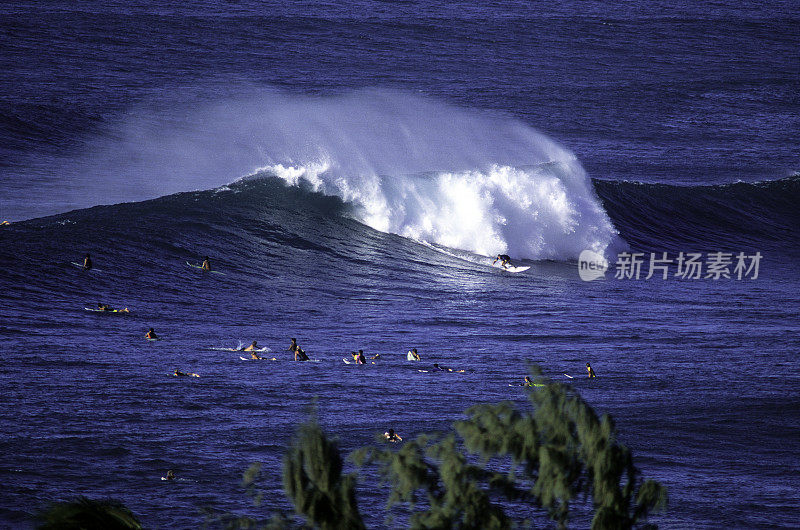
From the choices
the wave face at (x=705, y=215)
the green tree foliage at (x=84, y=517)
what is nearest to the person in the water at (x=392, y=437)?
the green tree foliage at (x=84, y=517)

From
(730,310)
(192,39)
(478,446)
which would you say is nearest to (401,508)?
(478,446)

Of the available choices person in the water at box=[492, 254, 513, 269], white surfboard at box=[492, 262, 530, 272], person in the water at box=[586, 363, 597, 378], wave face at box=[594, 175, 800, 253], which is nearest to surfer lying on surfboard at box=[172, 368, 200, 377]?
person in the water at box=[586, 363, 597, 378]

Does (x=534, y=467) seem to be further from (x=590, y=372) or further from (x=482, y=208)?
(x=482, y=208)

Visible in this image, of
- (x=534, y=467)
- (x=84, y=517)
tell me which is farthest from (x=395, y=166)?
(x=84, y=517)

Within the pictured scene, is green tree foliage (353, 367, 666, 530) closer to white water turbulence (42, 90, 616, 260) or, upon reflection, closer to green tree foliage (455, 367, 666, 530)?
green tree foliage (455, 367, 666, 530)

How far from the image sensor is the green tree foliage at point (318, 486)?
25.1 feet

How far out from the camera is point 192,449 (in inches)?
677

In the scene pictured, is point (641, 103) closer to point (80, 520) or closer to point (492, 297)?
point (492, 297)

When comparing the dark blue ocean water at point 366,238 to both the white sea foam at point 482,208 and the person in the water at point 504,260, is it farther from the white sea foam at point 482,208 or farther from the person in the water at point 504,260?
the person in the water at point 504,260

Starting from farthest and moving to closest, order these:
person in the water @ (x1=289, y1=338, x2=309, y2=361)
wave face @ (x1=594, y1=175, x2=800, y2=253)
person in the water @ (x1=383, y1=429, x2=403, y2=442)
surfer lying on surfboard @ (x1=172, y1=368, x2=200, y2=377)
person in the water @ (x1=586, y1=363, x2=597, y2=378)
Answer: wave face @ (x1=594, y1=175, x2=800, y2=253)
person in the water @ (x1=289, y1=338, x2=309, y2=361)
person in the water @ (x1=586, y1=363, x2=597, y2=378)
surfer lying on surfboard @ (x1=172, y1=368, x2=200, y2=377)
person in the water @ (x1=383, y1=429, x2=403, y2=442)

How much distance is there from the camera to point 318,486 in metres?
7.69

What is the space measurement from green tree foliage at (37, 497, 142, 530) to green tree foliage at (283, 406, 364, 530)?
1.25 metres

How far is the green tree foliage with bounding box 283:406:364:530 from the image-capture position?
764 centimetres

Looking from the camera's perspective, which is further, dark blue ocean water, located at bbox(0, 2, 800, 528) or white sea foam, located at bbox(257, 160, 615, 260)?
white sea foam, located at bbox(257, 160, 615, 260)
